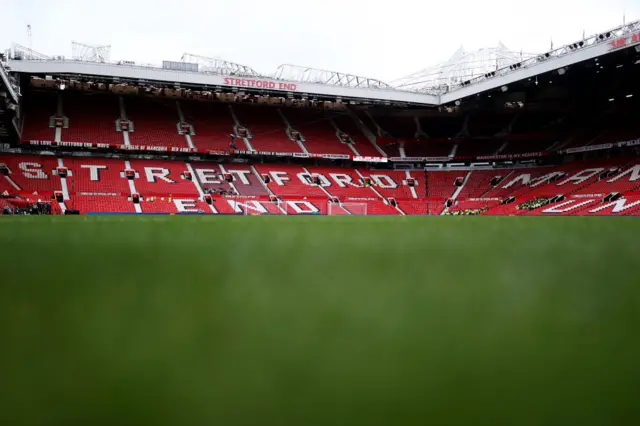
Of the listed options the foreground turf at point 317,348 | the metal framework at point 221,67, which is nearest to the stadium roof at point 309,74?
the metal framework at point 221,67

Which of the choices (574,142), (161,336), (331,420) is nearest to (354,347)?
(331,420)

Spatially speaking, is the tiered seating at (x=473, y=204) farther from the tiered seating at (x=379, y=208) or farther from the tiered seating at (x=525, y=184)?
the tiered seating at (x=379, y=208)

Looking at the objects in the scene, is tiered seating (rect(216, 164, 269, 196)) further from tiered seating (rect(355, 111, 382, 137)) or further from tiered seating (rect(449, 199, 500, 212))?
tiered seating (rect(449, 199, 500, 212))

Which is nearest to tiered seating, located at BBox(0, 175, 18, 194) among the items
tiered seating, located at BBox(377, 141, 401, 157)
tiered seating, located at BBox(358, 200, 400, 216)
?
tiered seating, located at BBox(358, 200, 400, 216)

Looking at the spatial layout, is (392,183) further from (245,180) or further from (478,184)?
(245,180)

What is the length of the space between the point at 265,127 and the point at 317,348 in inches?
1248

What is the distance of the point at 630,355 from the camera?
32.6 inches

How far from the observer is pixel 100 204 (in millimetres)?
21656

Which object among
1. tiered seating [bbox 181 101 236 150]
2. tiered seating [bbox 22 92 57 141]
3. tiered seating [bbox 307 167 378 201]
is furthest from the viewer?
tiered seating [bbox 181 101 236 150]

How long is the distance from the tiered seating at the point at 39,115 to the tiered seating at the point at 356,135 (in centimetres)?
1999

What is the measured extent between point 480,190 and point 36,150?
1133 inches

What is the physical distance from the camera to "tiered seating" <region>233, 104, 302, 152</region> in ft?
98.2

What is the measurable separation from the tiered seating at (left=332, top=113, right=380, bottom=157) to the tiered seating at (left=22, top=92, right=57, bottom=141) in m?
20.0

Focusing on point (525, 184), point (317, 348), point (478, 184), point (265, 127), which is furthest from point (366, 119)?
point (317, 348)
